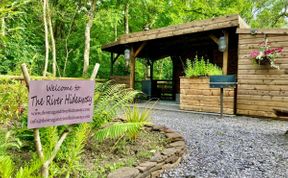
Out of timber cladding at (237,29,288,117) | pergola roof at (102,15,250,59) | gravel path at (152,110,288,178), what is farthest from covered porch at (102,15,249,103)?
gravel path at (152,110,288,178)

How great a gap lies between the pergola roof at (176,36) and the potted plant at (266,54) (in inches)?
32.3

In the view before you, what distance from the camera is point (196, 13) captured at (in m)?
14.7

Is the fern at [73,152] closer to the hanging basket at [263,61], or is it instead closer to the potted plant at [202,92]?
the potted plant at [202,92]

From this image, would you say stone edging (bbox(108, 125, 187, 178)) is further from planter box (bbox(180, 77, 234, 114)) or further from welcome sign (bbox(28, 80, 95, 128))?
planter box (bbox(180, 77, 234, 114))

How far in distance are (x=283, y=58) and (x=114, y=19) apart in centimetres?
746

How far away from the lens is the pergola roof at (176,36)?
6.52m

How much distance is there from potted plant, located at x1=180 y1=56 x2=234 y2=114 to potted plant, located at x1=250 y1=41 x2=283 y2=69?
0.95 meters

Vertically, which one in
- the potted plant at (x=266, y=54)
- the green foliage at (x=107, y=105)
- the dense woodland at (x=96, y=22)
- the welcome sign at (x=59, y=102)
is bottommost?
the green foliage at (x=107, y=105)

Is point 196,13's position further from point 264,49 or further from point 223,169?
point 223,169

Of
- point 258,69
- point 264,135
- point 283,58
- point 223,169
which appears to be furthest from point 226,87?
point 223,169

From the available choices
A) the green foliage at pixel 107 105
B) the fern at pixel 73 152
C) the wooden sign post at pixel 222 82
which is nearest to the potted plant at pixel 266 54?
the wooden sign post at pixel 222 82

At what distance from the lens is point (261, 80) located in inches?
237

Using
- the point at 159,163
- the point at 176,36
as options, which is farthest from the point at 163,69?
the point at 159,163

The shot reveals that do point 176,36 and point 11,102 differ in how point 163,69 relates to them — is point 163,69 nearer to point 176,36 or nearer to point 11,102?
point 176,36
